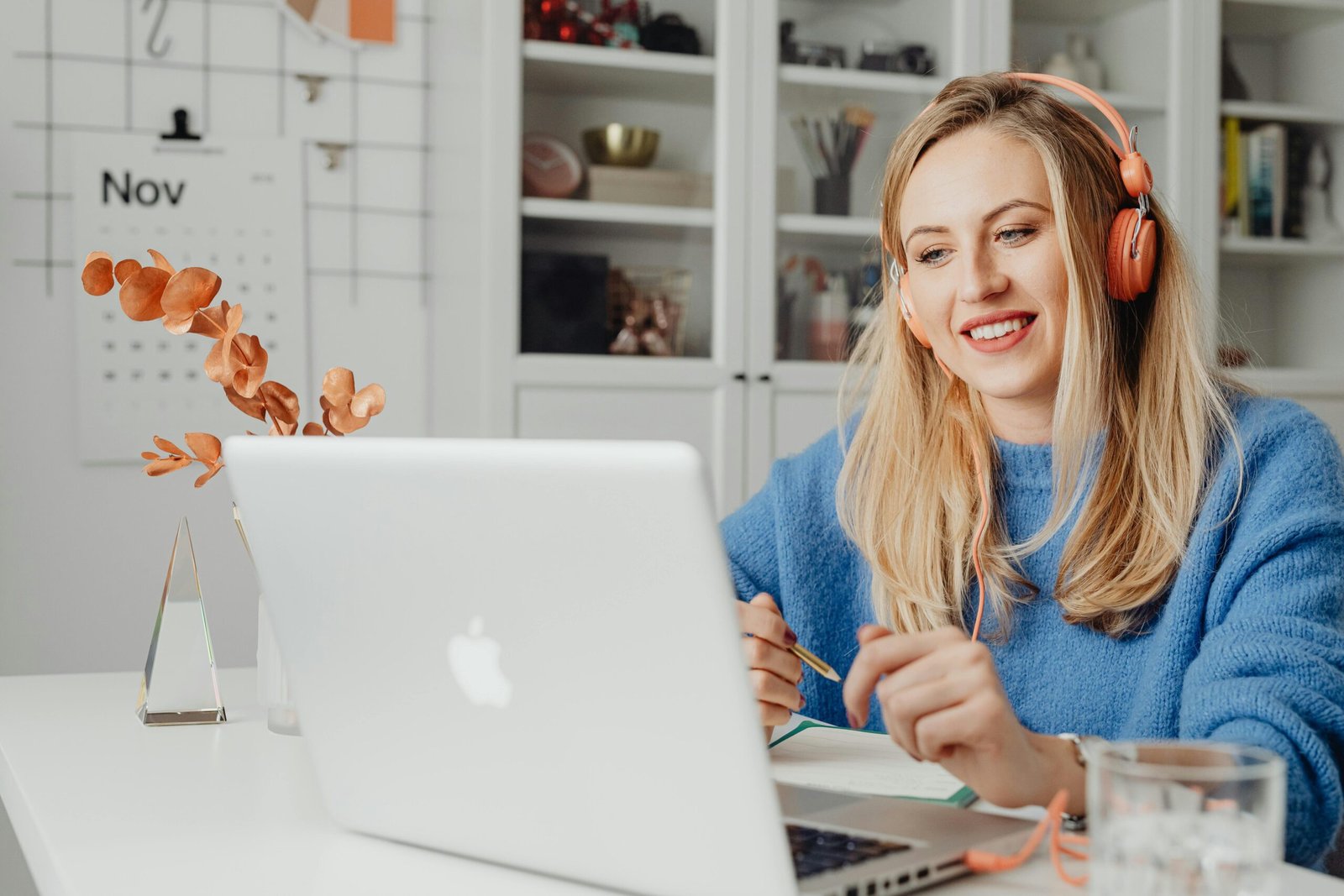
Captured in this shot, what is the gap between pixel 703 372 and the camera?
234 cm

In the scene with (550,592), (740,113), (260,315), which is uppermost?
(740,113)

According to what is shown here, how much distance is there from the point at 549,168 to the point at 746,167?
13.9 inches

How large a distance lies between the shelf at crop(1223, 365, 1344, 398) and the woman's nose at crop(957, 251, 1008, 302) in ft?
5.17

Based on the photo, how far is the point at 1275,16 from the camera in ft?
8.87

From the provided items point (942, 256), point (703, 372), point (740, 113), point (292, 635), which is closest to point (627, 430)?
point (703, 372)

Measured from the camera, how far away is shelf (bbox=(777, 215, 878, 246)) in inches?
94.9

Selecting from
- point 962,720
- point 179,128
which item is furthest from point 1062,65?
point 962,720

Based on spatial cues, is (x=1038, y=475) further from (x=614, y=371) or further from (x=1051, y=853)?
(x=614, y=371)

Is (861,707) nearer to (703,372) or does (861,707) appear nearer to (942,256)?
(942,256)

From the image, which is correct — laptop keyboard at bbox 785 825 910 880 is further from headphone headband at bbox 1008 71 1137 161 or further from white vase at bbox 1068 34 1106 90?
white vase at bbox 1068 34 1106 90

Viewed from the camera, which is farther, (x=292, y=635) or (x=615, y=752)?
(x=292, y=635)

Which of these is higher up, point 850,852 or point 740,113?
point 740,113

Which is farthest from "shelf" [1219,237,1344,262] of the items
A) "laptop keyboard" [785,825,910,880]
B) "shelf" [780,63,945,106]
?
"laptop keyboard" [785,825,910,880]

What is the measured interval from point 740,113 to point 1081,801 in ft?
5.82
